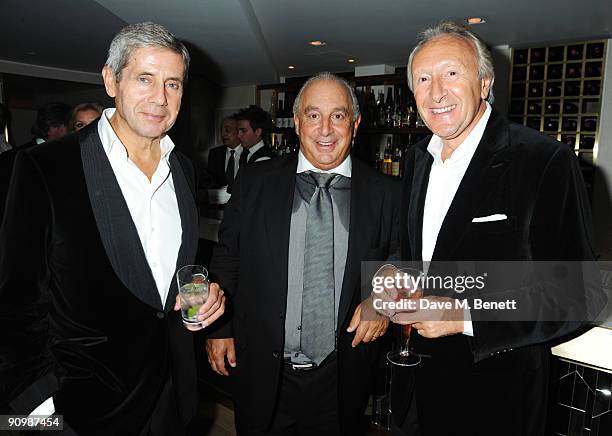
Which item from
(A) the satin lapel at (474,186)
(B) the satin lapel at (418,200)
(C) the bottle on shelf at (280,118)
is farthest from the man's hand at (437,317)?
(C) the bottle on shelf at (280,118)

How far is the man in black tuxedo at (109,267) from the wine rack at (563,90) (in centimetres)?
508

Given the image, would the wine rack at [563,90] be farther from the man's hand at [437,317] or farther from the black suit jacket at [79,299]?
the black suit jacket at [79,299]

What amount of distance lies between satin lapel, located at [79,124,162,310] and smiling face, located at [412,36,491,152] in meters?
1.08

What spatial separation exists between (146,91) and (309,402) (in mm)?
1334

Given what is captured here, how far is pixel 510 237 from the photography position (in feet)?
4.42

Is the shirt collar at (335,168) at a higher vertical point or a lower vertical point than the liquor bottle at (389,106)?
lower

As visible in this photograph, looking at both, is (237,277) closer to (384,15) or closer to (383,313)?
(383,313)

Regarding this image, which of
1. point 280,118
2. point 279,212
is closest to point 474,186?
point 279,212

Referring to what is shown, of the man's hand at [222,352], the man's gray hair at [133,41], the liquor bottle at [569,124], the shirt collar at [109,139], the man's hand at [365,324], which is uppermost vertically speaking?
the liquor bottle at [569,124]

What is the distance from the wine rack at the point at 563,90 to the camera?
5289 mm

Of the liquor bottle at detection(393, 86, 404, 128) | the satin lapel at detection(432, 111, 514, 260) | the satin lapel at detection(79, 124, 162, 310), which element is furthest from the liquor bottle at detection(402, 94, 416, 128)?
the satin lapel at detection(79, 124, 162, 310)

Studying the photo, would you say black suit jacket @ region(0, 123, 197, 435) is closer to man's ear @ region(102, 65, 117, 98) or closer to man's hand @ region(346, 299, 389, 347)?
man's ear @ region(102, 65, 117, 98)

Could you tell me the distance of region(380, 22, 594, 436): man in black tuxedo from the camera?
4.21 feet

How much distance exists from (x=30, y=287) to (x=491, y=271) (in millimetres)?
1342
